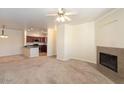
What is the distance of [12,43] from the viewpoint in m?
9.93

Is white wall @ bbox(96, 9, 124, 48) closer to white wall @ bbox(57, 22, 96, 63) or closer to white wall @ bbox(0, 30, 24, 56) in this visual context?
white wall @ bbox(57, 22, 96, 63)

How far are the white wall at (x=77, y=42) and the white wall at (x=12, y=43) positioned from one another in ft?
16.5

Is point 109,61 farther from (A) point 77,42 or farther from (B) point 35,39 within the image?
(B) point 35,39

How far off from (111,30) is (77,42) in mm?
3353

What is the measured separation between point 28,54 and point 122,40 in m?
7.40

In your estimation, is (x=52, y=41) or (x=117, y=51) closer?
(x=117, y=51)

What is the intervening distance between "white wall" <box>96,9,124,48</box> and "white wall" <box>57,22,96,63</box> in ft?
3.37

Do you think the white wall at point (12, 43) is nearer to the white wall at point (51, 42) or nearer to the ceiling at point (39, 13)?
the white wall at point (51, 42)

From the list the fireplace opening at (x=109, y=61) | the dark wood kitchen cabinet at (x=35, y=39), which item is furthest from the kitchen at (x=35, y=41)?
the fireplace opening at (x=109, y=61)

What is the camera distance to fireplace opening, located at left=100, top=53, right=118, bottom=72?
4285 millimetres
